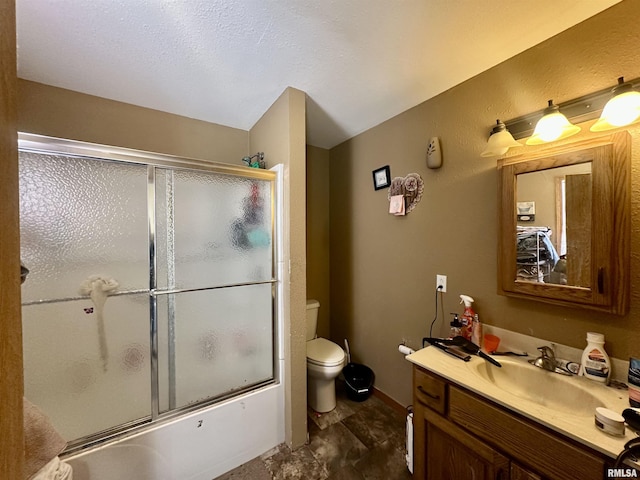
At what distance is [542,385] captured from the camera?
1.11 m

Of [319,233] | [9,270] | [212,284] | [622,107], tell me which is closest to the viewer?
[9,270]

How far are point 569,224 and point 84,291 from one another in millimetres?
2399

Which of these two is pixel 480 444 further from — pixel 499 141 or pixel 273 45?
pixel 273 45

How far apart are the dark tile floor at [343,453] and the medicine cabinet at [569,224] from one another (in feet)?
4.17

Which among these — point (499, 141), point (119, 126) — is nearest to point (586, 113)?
point (499, 141)

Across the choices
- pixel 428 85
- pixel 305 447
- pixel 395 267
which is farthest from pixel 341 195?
pixel 305 447

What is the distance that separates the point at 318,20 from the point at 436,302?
1779mm

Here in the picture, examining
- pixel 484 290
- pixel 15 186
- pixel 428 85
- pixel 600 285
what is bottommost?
pixel 484 290

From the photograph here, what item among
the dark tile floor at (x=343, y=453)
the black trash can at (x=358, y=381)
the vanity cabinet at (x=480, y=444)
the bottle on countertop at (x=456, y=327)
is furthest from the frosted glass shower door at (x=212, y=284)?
the bottle on countertop at (x=456, y=327)

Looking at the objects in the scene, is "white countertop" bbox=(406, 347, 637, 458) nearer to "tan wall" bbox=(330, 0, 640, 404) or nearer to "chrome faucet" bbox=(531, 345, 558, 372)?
"chrome faucet" bbox=(531, 345, 558, 372)

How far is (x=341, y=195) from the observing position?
2.51 m

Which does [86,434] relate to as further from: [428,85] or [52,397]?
[428,85]

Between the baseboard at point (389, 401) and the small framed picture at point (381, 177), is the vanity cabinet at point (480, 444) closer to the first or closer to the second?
the baseboard at point (389, 401)

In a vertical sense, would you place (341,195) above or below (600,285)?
above
